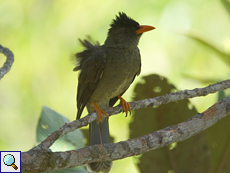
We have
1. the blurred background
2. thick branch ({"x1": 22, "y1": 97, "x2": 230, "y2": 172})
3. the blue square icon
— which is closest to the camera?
thick branch ({"x1": 22, "y1": 97, "x2": 230, "y2": 172})

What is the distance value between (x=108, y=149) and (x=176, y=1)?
5.90m

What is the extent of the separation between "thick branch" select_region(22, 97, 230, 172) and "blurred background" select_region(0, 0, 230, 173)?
366 centimetres

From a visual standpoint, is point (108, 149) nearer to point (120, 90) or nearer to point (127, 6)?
point (120, 90)

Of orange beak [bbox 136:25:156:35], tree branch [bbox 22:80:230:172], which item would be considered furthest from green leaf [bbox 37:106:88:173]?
orange beak [bbox 136:25:156:35]

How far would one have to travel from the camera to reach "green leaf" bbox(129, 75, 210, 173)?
9.64ft

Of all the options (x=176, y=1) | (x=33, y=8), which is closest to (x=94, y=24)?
(x=33, y=8)

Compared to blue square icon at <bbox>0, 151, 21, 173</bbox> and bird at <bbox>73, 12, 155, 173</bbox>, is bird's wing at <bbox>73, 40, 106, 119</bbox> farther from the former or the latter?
blue square icon at <bbox>0, 151, 21, 173</bbox>

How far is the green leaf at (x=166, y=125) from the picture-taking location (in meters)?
2.94

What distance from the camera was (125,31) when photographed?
392 centimetres

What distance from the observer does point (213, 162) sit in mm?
3004

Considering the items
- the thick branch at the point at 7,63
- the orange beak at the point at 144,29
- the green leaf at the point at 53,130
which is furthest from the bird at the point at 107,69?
the thick branch at the point at 7,63

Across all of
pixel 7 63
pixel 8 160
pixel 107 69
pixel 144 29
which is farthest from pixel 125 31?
pixel 8 160

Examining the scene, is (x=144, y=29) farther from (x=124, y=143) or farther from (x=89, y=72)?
(x=124, y=143)

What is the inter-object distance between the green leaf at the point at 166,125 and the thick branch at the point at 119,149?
27 centimetres
